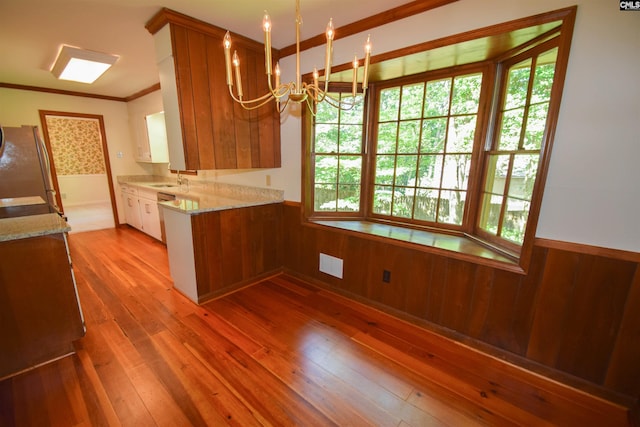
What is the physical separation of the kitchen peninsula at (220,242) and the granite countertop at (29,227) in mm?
786

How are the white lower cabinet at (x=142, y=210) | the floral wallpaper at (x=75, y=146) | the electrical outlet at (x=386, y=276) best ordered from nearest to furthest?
the electrical outlet at (x=386, y=276) < the white lower cabinet at (x=142, y=210) < the floral wallpaper at (x=75, y=146)

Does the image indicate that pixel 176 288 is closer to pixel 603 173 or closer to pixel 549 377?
pixel 549 377

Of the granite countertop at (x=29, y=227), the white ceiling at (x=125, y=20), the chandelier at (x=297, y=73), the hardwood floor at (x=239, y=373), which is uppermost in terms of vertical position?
the white ceiling at (x=125, y=20)

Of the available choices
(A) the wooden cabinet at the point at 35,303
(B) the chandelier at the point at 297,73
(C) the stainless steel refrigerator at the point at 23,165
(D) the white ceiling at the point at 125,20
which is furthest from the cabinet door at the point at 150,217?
(B) the chandelier at the point at 297,73

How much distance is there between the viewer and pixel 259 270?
Answer: 9.64 feet

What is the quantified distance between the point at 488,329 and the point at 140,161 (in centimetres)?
611

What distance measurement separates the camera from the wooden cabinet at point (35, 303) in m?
1.59

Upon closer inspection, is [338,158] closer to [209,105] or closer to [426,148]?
[426,148]

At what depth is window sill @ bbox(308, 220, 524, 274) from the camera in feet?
5.81

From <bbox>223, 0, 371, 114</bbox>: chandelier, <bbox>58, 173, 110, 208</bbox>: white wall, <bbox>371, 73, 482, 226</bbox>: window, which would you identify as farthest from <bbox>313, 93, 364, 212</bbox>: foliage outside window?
<bbox>58, 173, 110, 208</bbox>: white wall

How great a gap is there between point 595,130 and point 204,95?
271 cm

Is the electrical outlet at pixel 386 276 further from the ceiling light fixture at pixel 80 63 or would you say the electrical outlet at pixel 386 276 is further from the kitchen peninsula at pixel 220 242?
the ceiling light fixture at pixel 80 63

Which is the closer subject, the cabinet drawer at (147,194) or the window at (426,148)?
the window at (426,148)

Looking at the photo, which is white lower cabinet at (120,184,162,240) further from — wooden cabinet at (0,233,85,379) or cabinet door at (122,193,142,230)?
wooden cabinet at (0,233,85,379)
